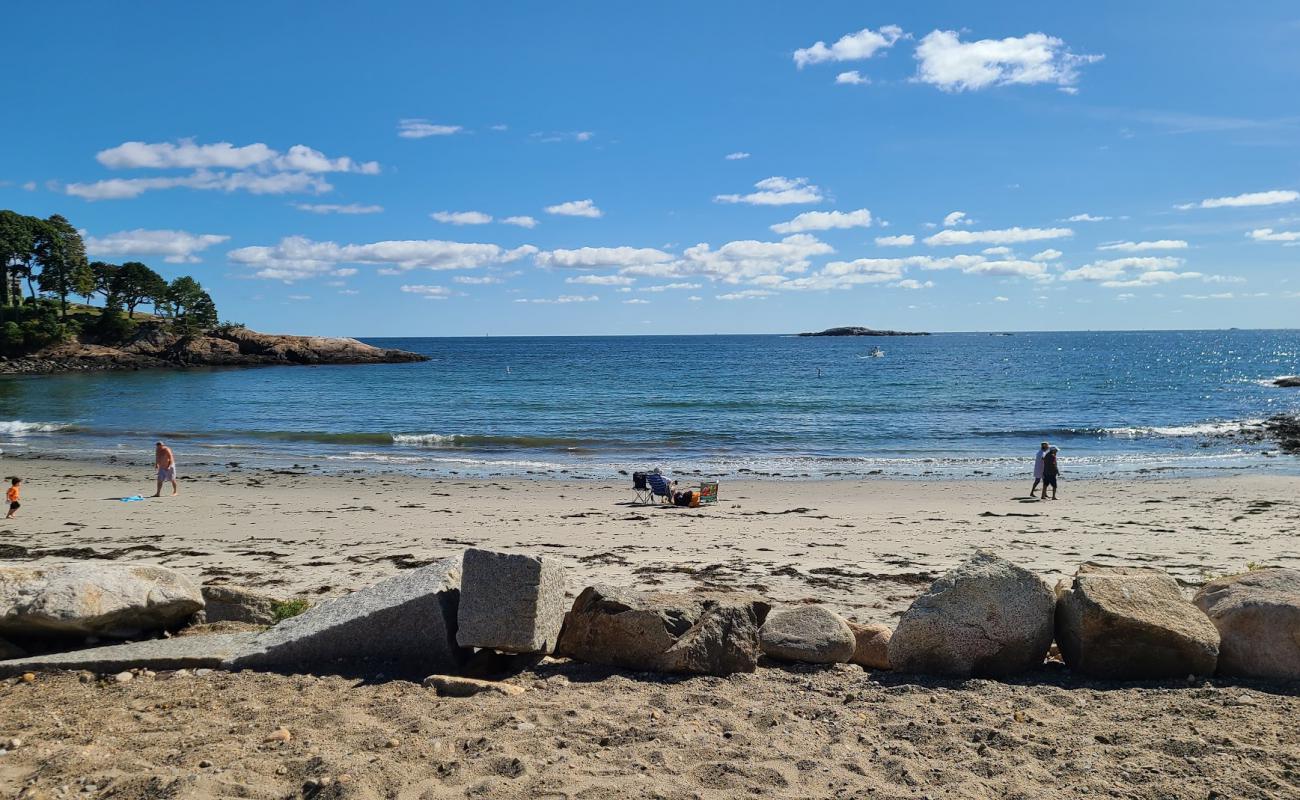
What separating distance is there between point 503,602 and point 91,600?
3451 mm

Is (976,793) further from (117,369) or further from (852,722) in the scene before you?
(117,369)

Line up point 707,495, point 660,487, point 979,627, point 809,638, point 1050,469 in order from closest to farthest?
point 979,627
point 809,638
point 707,495
point 660,487
point 1050,469

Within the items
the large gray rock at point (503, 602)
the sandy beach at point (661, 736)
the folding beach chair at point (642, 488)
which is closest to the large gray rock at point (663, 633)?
the sandy beach at point (661, 736)

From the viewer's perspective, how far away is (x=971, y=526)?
15945 mm

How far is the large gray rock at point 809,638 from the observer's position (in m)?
6.52

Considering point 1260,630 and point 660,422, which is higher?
point 1260,630

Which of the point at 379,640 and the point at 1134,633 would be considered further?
the point at 379,640

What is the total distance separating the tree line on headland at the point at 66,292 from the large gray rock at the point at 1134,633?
99285 millimetres

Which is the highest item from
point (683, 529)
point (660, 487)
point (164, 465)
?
point (164, 465)

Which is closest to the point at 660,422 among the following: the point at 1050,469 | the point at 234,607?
the point at 1050,469

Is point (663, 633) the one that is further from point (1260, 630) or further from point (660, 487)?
point (660, 487)

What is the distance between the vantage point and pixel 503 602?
20.4 feet

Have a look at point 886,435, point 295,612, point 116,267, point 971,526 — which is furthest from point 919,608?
point 116,267

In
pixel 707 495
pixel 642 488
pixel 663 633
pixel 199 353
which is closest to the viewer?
pixel 663 633
